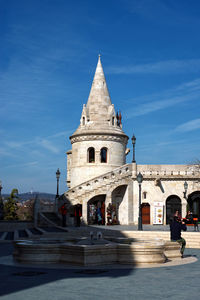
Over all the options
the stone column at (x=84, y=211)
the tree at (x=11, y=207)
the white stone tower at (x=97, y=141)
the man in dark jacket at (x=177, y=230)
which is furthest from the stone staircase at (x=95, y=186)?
the tree at (x=11, y=207)

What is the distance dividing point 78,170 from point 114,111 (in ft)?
20.7

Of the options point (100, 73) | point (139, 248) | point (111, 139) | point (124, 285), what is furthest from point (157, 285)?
point (100, 73)

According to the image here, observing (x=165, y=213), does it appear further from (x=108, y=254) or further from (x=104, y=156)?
(x=108, y=254)

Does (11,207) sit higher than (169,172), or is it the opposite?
(169,172)

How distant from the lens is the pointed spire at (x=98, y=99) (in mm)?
38750

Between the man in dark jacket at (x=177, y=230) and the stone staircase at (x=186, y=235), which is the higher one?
the man in dark jacket at (x=177, y=230)

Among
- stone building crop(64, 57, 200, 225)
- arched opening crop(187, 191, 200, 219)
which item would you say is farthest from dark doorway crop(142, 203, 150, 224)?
arched opening crop(187, 191, 200, 219)

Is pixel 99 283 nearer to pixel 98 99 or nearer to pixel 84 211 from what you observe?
pixel 84 211

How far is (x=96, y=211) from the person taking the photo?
113ft

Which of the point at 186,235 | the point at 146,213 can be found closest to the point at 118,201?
the point at 146,213

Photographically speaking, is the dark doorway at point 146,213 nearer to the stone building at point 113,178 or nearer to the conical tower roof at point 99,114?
the stone building at point 113,178

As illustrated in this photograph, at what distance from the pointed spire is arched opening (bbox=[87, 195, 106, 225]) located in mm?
7290

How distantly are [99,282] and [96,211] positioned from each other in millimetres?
24566

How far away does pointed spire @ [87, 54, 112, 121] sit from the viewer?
38.8 meters
